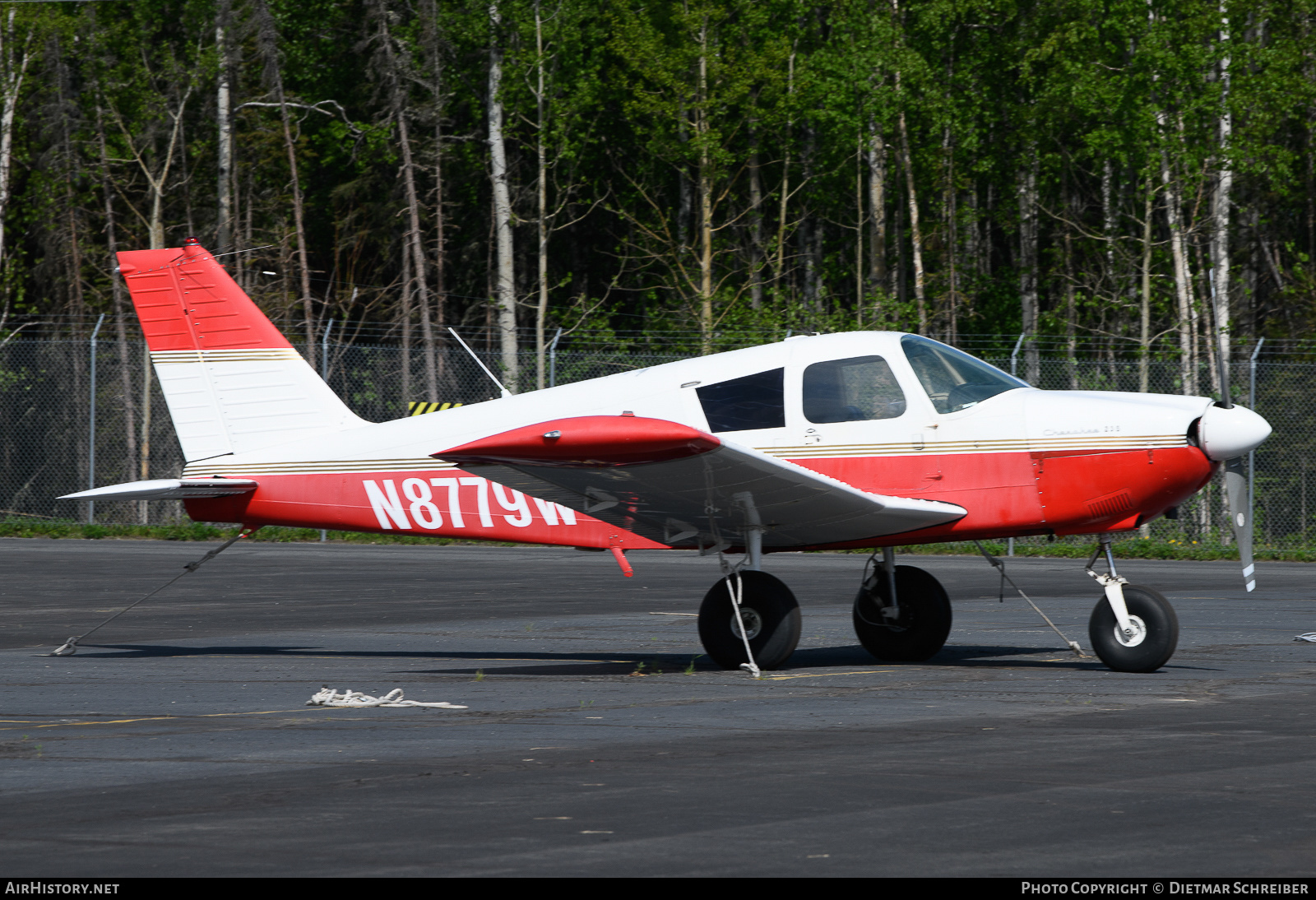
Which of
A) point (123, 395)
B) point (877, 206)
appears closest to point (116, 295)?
point (123, 395)

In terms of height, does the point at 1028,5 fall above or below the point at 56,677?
above

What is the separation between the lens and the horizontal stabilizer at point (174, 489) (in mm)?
11883

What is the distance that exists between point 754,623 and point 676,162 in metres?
30.5

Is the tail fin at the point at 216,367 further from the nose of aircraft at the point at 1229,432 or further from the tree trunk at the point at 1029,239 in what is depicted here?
the tree trunk at the point at 1029,239

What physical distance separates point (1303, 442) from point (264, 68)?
2742cm

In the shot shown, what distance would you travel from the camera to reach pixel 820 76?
37.8 meters

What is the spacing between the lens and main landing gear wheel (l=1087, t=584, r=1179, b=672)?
10.7 meters

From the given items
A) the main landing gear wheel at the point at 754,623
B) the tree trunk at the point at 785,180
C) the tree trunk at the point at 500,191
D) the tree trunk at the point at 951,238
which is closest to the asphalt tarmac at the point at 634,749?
the main landing gear wheel at the point at 754,623

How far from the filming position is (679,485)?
10.6 metres

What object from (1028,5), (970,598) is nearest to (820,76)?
(1028,5)

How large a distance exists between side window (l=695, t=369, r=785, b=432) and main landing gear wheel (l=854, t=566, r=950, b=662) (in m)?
1.65

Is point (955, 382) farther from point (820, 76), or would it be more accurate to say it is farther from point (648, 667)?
point (820, 76)

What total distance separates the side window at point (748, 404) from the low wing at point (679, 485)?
0.66 meters

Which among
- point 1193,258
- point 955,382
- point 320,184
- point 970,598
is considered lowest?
point 970,598
